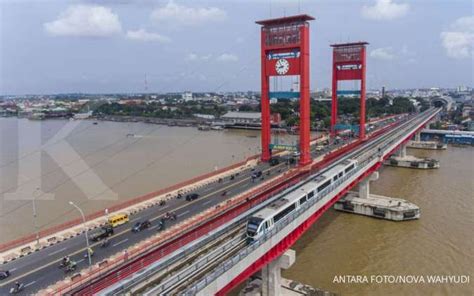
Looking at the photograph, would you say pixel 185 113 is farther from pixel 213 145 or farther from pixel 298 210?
pixel 298 210

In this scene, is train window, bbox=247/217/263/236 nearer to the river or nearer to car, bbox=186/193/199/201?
the river

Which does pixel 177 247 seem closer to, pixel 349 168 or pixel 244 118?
pixel 349 168

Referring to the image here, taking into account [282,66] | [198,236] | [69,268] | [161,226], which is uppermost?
[282,66]

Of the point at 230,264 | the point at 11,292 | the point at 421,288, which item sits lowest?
the point at 421,288

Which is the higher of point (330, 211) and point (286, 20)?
point (286, 20)

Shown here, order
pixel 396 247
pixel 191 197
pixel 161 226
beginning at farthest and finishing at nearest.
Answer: pixel 396 247
pixel 191 197
pixel 161 226

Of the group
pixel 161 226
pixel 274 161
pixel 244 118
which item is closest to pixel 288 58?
pixel 274 161

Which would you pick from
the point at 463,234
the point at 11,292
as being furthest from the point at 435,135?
the point at 11,292

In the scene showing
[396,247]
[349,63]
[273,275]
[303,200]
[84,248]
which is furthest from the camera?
[349,63]
